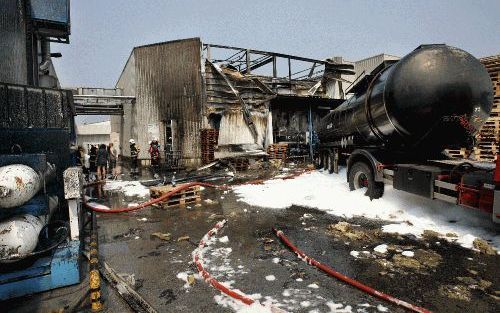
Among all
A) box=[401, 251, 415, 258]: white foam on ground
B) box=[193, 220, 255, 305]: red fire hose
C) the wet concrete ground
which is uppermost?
box=[401, 251, 415, 258]: white foam on ground

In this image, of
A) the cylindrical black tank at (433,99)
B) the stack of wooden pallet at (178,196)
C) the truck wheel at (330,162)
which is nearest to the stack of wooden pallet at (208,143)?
the truck wheel at (330,162)

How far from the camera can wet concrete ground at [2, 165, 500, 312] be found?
356cm

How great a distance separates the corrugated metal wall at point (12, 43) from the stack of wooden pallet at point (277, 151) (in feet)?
41.6

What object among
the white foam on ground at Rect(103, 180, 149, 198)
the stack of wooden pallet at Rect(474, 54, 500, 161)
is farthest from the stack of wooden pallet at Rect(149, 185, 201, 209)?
the stack of wooden pallet at Rect(474, 54, 500, 161)

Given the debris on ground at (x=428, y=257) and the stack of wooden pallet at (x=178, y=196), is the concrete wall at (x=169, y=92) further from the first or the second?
the debris on ground at (x=428, y=257)

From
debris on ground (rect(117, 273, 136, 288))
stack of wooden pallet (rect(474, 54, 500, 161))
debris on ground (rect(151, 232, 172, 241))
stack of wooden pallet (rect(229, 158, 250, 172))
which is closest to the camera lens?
debris on ground (rect(117, 273, 136, 288))

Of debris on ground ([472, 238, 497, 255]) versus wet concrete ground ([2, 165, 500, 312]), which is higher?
debris on ground ([472, 238, 497, 255])

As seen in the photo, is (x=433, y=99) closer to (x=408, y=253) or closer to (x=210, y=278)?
(x=408, y=253)

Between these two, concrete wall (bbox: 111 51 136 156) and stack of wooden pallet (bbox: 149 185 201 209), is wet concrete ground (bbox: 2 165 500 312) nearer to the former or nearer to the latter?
stack of wooden pallet (bbox: 149 185 201 209)

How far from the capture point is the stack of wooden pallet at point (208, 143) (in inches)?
717

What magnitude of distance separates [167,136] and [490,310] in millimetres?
18749

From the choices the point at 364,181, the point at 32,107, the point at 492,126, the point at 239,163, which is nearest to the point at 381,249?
the point at 364,181

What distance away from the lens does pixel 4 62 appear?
342 inches

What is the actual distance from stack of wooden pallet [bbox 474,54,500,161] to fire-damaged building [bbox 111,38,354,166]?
407 inches
